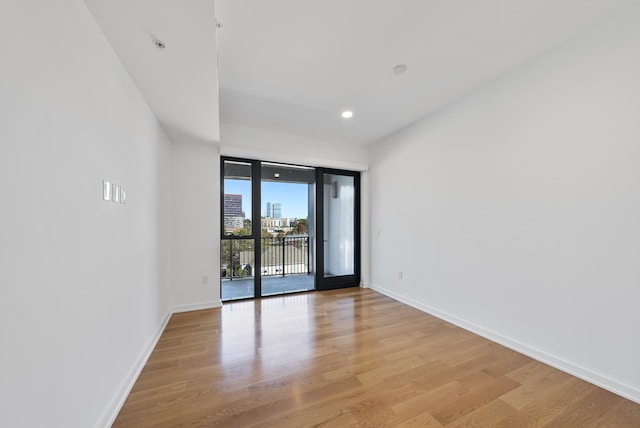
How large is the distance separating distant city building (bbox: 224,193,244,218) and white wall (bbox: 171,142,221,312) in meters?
0.22

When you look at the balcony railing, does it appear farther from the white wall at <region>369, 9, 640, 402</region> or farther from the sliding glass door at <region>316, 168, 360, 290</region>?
the white wall at <region>369, 9, 640, 402</region>

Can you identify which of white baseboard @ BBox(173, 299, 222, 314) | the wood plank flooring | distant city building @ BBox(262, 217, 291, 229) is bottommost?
the wood plank flooring

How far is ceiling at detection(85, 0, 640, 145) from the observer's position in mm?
1490

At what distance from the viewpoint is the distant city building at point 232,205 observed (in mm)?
3738

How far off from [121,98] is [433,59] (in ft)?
8.63

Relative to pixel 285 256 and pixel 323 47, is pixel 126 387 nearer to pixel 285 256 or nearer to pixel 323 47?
pixel 323 47

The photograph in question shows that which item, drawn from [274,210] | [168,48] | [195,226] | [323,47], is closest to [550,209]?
[323,47]

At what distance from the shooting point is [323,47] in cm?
208

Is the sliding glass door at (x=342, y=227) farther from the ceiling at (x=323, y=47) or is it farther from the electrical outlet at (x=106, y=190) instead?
the electrical outlet at (x=106, y=190)

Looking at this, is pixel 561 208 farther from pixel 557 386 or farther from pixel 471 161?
pixel 557 386

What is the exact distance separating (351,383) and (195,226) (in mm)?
2821

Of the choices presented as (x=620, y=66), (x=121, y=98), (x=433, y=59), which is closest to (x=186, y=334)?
(x=121, y=98)

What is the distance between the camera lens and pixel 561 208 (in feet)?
6.77

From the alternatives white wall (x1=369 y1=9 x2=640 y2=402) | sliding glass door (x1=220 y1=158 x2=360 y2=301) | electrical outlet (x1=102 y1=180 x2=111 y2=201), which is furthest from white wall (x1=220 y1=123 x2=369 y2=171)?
electrical outlet (x1=102 y1=180 x2=111 y2=201)
